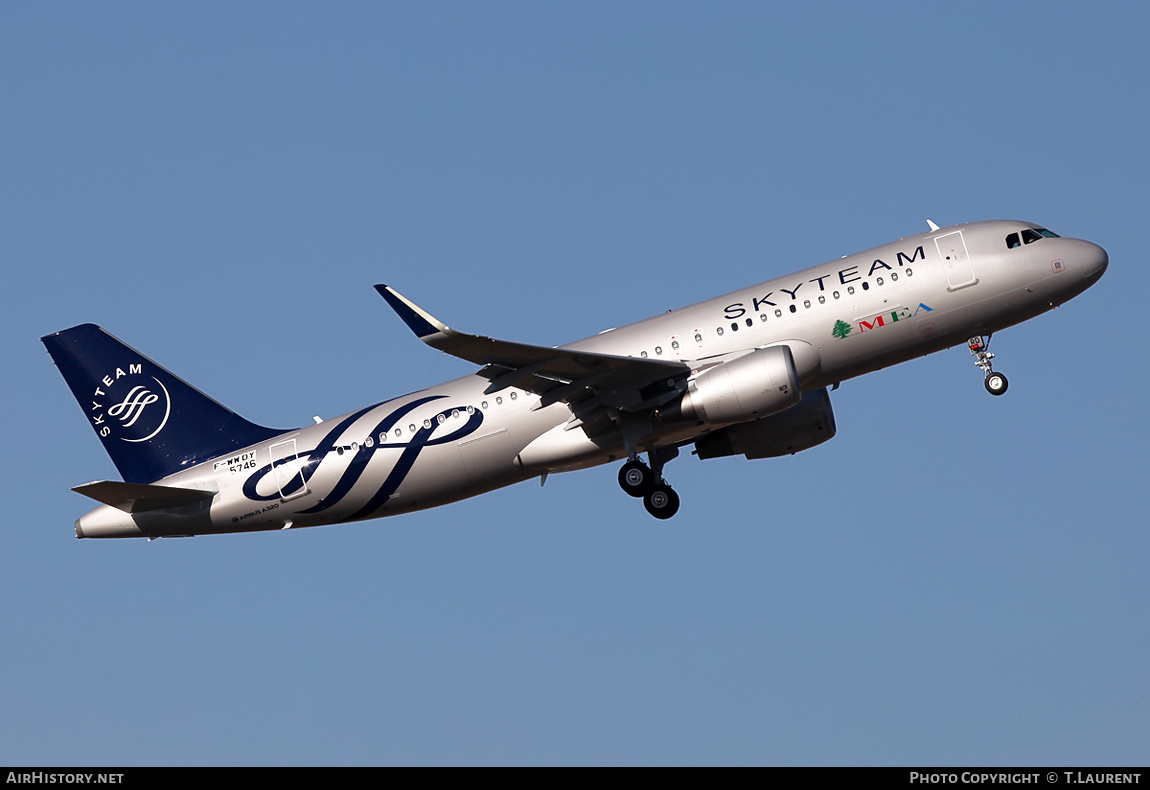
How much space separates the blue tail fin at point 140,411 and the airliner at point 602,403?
0.06 meters

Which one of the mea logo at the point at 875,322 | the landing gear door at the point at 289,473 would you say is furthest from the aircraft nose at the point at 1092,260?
the landing gear door at the point at 289,473

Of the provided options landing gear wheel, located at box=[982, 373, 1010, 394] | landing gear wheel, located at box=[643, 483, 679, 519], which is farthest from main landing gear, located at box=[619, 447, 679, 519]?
landing gear wheel, located at box=[982, 373, 1010, 394]

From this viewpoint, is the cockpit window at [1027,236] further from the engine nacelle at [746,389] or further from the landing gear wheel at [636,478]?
the landing gear wheel at [636,478]

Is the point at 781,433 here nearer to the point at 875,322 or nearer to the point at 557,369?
the point at 875,322

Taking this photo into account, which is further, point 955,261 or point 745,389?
point 955,261

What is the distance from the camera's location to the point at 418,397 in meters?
35.2

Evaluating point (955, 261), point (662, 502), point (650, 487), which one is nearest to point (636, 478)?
point (650, 487)

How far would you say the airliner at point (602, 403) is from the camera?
3209cm

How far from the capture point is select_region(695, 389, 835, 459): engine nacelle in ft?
118

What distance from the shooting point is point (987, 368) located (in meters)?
33.6

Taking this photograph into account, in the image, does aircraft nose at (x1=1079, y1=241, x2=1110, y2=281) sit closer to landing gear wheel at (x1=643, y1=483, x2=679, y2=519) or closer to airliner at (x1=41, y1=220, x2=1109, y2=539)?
airliner at (x1=41, y1=220, x2=1109, y2=539)

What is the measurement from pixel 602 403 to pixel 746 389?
3.77m

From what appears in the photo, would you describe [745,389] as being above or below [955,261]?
below
